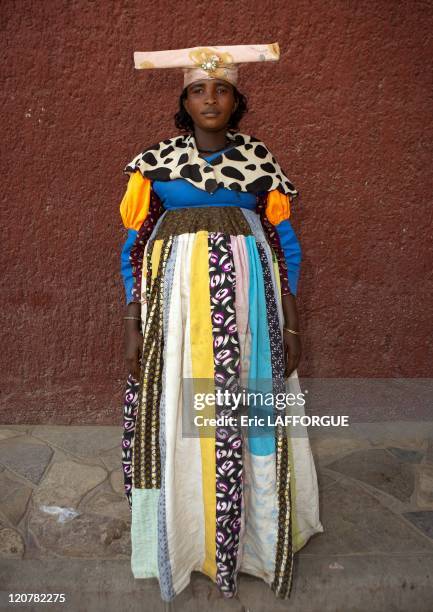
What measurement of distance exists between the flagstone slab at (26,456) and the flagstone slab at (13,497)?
7 centimetres

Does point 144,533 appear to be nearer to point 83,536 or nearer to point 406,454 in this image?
point 83,536

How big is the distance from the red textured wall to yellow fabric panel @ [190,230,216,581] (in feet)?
4.65

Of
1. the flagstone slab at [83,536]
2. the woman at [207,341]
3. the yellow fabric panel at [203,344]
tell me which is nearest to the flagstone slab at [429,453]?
the woman at [207,341]

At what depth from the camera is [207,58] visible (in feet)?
5.20

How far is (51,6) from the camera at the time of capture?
265cm

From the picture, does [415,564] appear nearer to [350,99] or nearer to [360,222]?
[360,222]

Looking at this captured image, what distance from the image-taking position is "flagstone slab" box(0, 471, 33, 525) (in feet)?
7.05

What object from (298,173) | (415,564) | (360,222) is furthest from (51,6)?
(415,564)

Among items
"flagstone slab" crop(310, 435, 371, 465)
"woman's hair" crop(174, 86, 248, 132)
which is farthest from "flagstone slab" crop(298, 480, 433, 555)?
"woman's hair" crop(174, 86, 248, 132)

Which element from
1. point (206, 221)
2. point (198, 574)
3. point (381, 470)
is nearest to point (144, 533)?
point (198, 574)

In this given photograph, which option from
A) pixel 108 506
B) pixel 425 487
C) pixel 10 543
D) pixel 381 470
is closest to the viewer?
pixel 10 543

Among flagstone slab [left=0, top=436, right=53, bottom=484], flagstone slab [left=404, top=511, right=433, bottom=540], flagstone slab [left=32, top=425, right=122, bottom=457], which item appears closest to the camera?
flagstone slab [left=404, top=511, right=433, bottom=540]

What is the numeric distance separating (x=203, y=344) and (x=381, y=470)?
1.53 meters

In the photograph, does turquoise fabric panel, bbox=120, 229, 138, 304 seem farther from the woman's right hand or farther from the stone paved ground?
the stone paved ground
